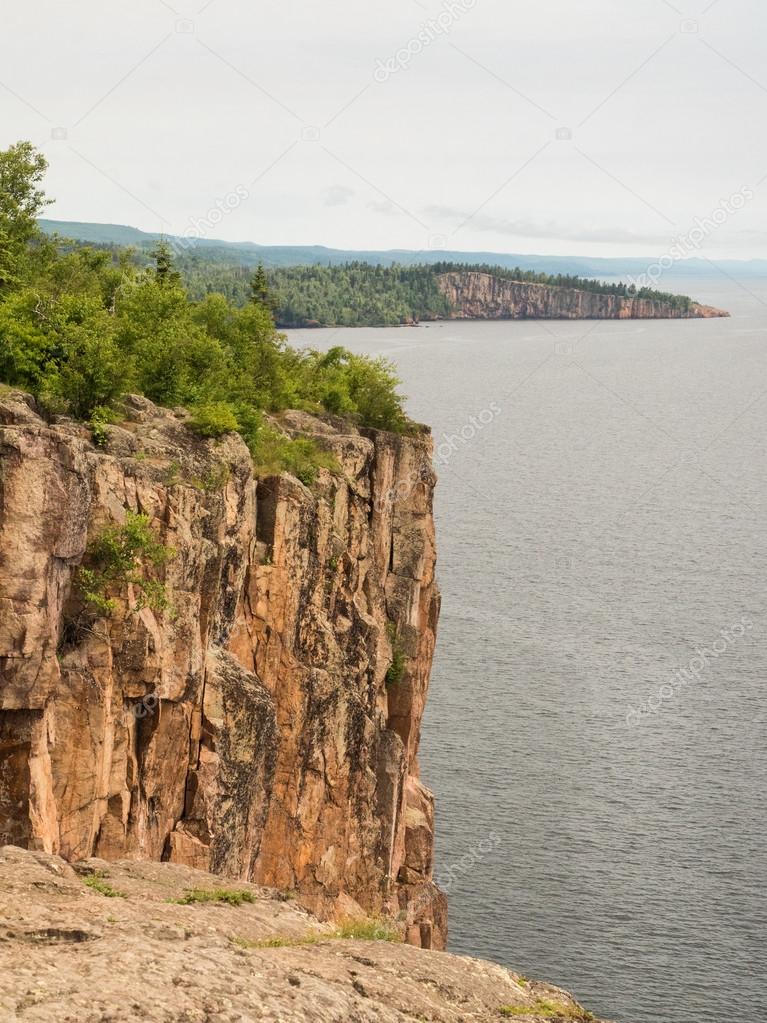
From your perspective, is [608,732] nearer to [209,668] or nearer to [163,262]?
[163,262]

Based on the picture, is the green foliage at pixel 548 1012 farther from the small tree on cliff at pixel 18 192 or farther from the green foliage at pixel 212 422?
the small tree on cliff at pixel 18 192

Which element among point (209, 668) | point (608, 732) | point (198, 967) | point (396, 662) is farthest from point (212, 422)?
point (608, 732)

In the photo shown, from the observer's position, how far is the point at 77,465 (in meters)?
25.5

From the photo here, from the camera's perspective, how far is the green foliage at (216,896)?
73.9ft

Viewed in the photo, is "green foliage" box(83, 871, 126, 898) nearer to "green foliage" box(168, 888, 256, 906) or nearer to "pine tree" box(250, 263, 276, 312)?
"green foliage" box(168, 888, 256, 906)

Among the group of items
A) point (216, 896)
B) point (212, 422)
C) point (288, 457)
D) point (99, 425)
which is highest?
point (212, 422)

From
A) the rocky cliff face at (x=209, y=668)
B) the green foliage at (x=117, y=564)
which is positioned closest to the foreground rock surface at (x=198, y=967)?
the rocky cliff face at (x=209, y=668)

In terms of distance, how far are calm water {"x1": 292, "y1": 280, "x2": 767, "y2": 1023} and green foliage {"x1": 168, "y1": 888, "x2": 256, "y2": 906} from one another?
3471 centimetres

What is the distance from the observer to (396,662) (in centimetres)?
5206

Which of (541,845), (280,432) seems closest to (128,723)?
(280,432)

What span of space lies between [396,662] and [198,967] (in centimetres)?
3486

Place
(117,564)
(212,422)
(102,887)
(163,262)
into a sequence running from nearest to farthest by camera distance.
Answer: (102,887) → (117,564) → (212,422) → (163,262)

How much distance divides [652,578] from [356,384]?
49595 millimetres

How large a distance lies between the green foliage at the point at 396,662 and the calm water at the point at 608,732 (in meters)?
13.9
